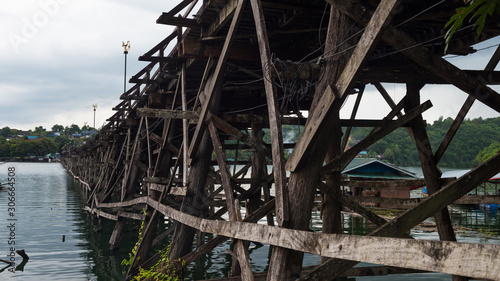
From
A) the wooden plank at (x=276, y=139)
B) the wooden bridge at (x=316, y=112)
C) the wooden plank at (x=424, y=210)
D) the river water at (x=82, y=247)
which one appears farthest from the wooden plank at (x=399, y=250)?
the river water at (x=82, y=247)

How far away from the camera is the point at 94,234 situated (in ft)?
57.8

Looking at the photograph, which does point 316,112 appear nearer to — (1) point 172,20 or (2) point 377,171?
(1) point 172,20

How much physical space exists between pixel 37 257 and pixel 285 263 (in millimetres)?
11764

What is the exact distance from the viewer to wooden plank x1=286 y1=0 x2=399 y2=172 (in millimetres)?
3619

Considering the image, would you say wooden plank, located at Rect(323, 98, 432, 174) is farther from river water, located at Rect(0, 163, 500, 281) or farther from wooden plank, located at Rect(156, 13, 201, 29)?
river water, located at Rect(0, 163, 500, 281)

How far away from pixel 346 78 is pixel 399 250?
1662mm

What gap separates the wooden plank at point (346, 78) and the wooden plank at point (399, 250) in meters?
0.78

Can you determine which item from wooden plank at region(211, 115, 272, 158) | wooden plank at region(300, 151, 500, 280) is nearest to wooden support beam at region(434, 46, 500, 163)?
wooden plank at region(300, 151, 500, 280)

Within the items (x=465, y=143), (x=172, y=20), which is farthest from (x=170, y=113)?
(x=465, y=143)

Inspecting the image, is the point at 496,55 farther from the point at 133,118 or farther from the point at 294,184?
the point at 133,118

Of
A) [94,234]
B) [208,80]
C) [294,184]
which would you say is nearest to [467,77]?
[294,184]

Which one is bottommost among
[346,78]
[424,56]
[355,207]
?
[355,207]

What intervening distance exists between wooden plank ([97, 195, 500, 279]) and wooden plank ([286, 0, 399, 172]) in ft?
2.56

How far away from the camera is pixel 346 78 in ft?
13.1
